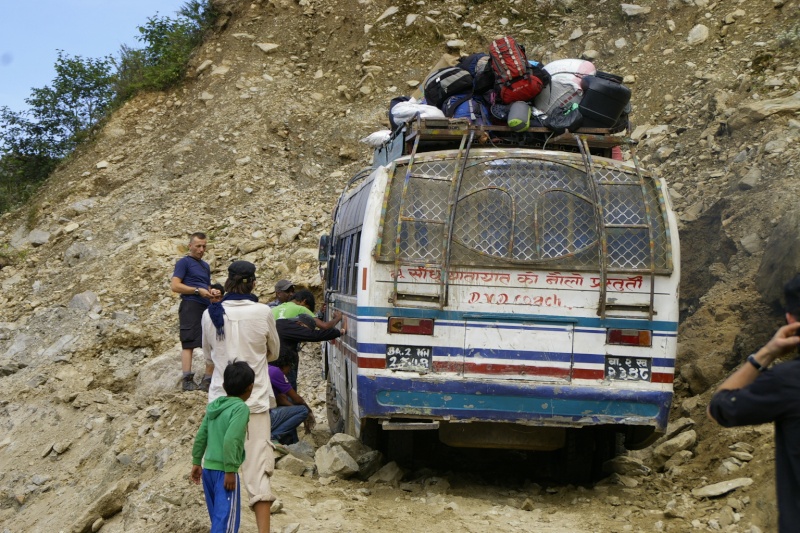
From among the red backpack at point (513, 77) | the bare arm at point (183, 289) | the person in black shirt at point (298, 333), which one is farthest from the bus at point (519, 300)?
the bare arm at point (183, 289)

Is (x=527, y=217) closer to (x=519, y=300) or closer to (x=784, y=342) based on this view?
(x=519, y=300)

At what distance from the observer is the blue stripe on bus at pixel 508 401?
710cm

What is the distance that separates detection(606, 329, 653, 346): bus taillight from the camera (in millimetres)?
7109

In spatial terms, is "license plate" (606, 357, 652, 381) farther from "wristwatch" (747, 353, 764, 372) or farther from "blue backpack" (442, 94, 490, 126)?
"wristwatch" (747, 353, 764, 372)

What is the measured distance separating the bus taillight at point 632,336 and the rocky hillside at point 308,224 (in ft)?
3.79

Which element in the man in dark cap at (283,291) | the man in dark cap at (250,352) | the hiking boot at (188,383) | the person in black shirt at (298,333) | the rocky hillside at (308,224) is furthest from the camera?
the hiking boot at (188,383)

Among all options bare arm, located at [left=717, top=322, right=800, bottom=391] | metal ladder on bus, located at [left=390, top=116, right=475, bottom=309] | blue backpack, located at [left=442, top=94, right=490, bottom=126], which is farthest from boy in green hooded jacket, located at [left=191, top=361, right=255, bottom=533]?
blue backpack, located at [left=442, top=94, right=490, bottom=126]

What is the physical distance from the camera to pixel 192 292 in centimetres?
1083

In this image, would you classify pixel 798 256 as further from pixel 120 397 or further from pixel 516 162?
pixel 120 397

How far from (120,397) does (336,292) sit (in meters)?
4.92

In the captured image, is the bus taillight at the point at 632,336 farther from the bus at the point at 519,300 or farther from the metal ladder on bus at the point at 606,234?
the metal ladder on bus at the point at 606,234

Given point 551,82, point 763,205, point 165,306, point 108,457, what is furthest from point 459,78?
point 165,306

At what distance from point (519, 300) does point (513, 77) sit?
2.37 metres

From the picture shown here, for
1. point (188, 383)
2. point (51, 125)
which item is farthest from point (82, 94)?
point (188, 383)
